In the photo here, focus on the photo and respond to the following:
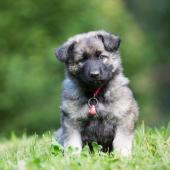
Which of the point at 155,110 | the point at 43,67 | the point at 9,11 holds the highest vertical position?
the point at 9,11

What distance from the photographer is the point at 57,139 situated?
1013 cm

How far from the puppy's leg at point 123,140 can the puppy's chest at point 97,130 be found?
109 millimetres

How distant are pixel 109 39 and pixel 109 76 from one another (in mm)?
440

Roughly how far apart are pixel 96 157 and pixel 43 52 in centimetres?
1523

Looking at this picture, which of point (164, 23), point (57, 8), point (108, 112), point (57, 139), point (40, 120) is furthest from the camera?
point (164, 23)

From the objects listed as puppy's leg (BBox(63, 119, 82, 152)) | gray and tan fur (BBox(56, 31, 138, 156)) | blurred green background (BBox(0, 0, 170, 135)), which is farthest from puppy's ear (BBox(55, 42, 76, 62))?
blurred green background (BBox(0, 0, 170, 135))

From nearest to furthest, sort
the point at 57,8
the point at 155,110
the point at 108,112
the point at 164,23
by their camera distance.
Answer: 1. the point at 108,112
2. the point at 57,8
3. the point at 155,110
4. the point at 164,23

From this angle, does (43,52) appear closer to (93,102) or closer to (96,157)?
(93,102)

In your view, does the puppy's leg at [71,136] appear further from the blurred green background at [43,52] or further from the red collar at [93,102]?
the blurred green background at [43,52]

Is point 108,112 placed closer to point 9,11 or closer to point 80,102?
point 80,102

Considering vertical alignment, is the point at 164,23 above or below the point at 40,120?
above

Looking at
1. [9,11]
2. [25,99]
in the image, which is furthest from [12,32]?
[25,99]

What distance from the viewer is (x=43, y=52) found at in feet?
78.1

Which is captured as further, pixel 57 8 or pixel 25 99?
pixel 57 8
